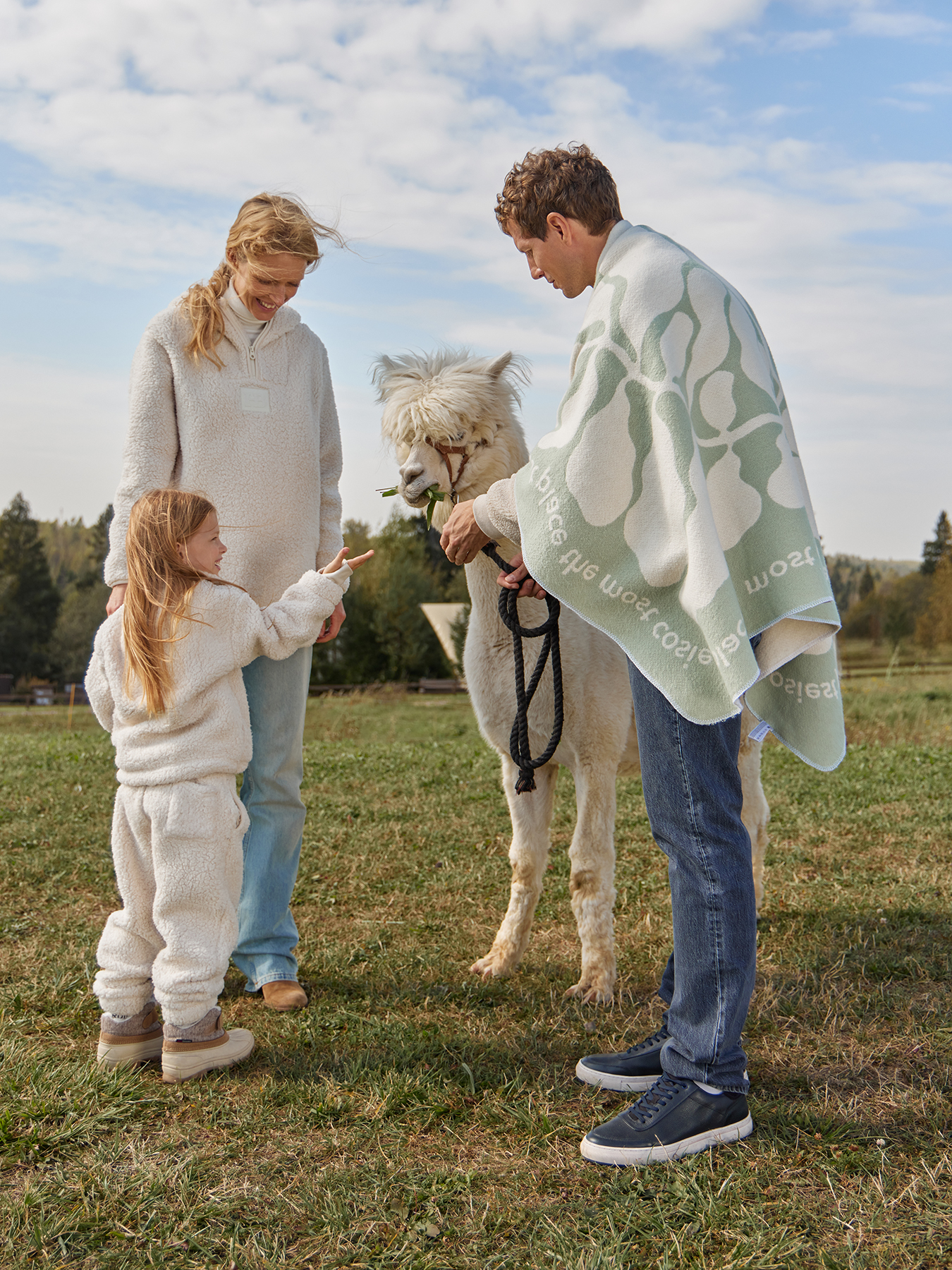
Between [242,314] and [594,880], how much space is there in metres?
2.34

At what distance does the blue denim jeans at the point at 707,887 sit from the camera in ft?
7.39

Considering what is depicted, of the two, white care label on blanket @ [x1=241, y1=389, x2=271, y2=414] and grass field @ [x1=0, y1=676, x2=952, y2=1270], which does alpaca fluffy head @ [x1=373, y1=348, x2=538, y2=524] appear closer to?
white care label on blanket @ [x1=241, y1=389, x2=271, y2=414]

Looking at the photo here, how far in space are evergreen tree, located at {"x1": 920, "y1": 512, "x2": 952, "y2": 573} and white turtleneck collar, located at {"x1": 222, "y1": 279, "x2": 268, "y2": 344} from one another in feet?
233

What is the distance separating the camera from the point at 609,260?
232 cm

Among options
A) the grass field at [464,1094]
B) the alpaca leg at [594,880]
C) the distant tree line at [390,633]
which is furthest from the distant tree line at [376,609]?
the alpaca leg at [594,880]

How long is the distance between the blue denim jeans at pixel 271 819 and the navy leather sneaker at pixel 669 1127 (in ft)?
4.77

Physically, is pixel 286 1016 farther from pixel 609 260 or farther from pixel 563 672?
pixel 609 260

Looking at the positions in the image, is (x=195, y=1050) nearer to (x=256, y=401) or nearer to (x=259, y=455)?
(x=259, y=455)

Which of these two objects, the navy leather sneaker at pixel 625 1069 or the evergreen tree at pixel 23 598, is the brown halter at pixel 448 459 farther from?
the evergreen tree at pixel 23 598

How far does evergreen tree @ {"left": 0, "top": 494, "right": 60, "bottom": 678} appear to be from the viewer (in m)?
53.2

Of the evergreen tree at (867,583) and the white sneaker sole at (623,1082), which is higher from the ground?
the evergreen tree at (867,583)

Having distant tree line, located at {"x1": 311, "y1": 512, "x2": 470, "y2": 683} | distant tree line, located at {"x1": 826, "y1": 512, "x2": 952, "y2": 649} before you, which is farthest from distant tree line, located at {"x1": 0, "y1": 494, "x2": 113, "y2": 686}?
distant tree line, located at {"x1": 826, "y1": 512, "x2": 952, "y2": 649}

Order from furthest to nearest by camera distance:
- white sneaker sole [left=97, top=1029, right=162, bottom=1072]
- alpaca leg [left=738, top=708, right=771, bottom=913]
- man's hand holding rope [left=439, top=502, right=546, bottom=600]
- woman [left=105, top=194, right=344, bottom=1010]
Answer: alpaca leg [left=738, top=708, right=771, bottom=913], woman [left=105, top=194, right=344, bottom=1010], white sneaker sole [left=97, top=1029, right=162, bottom=1072], man's hand holding rope [left=439, top=502, right=546, bottom=600]

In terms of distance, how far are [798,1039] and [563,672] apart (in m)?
1.40
